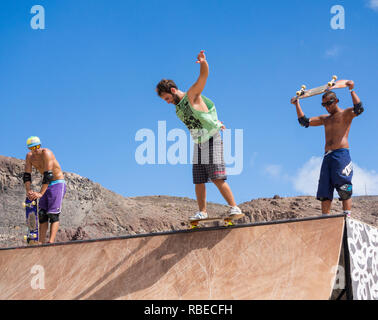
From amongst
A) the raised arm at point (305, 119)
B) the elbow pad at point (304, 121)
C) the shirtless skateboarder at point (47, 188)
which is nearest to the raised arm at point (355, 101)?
the raised arm at point (305, 119)

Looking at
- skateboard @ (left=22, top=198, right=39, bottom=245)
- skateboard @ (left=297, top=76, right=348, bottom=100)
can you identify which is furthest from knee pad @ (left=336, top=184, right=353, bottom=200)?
skateboard @ (left=22, top=198, right=39, bottom=245)

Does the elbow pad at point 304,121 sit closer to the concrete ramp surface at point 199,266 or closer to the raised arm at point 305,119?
the raised arm at point 305,119

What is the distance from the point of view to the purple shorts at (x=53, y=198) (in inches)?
324

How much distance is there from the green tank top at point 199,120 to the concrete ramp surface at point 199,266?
4.15ft

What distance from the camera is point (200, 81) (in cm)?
554

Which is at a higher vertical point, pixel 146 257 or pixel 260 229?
pixel 260 229

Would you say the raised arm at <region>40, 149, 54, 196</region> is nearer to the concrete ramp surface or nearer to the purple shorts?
the purple shorts

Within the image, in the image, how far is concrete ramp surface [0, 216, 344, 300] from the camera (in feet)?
14.9

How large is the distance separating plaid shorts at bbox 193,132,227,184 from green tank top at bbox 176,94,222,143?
91 millimetres

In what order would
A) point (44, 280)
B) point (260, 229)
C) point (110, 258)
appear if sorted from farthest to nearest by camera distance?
point (44, 280)
point (110, 258)
point (260, 229)
